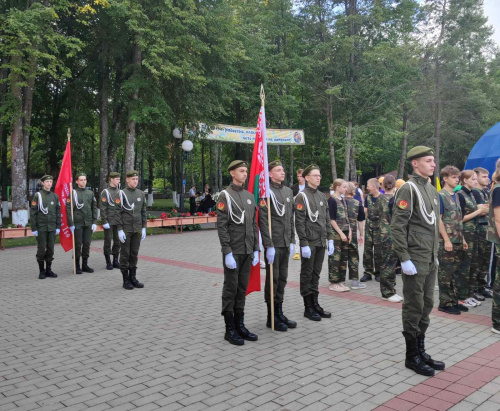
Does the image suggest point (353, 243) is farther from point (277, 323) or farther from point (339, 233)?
point (277, 323)

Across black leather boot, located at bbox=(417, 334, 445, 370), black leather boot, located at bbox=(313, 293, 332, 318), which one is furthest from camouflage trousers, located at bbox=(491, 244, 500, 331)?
black leather boot, located at bbox=(313, 293, 332, 318)

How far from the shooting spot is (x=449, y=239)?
664 centimetres

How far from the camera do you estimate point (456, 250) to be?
6855 millimetres

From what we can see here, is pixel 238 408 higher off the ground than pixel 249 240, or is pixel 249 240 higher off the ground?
pixel 249 240

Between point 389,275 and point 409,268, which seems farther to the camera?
point 389,275

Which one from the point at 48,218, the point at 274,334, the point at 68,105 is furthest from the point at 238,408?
the point at 68,105

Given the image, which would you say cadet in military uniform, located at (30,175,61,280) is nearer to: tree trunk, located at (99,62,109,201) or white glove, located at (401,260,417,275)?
white glove, located at (401,260,417,275)

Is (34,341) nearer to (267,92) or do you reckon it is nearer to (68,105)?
(68,105)

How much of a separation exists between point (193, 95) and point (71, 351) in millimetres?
16687

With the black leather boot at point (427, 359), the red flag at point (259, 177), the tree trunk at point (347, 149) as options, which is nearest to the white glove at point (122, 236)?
the red flag at point (259, 177)

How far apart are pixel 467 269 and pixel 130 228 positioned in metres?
5.91

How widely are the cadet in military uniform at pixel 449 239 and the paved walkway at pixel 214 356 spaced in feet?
0.79

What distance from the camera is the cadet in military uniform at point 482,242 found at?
7.25m

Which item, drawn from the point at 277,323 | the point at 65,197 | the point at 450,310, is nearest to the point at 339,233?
the point at 450,310
